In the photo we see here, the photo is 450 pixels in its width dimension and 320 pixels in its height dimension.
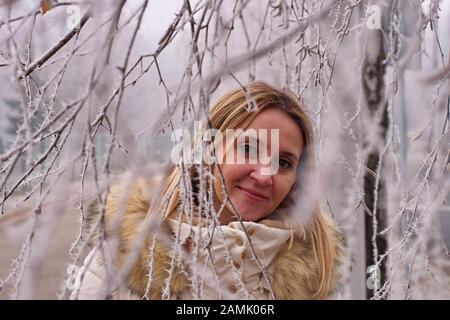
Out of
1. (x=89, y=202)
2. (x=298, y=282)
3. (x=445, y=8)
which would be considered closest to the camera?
(x=89, y=202)

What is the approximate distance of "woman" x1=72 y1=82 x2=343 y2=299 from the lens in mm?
935

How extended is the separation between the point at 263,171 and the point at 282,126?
10 centimetres

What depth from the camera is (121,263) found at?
2.89ft

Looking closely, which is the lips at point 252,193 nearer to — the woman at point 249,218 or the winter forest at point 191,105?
the woman at point 249,218

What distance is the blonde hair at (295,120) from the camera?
1.13 metres

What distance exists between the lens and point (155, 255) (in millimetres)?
1057

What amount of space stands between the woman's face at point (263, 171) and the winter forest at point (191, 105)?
0.20 ft

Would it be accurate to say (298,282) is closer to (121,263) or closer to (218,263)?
(218,263)

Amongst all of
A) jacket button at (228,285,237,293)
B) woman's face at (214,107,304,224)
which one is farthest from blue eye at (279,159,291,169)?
jacket button at (228,285,237,293)

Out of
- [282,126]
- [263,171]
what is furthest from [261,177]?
[282,126]

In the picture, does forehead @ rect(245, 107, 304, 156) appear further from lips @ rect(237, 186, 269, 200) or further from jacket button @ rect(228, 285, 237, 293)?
jacket button @ rect(228, 285, 237, 293)

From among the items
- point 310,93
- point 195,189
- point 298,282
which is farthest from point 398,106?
point 195,189

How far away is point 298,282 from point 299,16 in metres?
0.54

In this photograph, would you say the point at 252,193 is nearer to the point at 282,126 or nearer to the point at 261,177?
the point at 261,177
